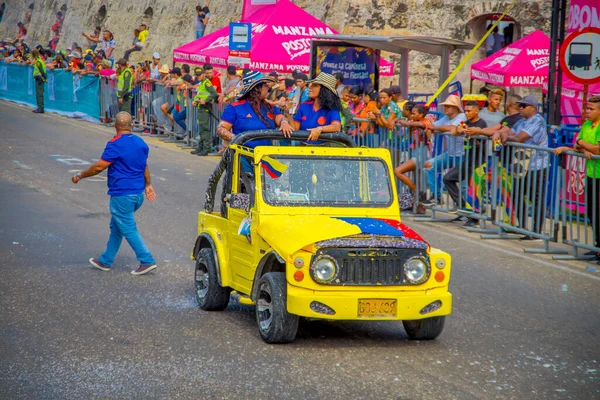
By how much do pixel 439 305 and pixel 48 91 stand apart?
93.3ft

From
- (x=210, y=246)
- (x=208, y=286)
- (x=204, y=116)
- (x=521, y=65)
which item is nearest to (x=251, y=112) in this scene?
(x=210, y=246)

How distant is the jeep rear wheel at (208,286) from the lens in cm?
855

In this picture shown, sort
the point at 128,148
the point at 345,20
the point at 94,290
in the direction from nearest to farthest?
the point at 94,290
the point at 128,148
the point at 345,20

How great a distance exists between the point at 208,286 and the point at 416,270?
203 cm

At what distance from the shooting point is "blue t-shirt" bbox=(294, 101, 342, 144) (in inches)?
404

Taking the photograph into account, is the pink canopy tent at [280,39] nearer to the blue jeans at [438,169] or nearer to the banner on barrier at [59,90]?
the banner on barrier at [59,90]

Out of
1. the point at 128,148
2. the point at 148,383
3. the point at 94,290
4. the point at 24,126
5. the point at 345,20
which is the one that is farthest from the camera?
the point at 345,20

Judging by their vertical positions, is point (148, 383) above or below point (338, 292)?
below

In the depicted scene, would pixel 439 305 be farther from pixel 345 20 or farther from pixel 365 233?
pixel 345 20

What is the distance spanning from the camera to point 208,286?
28.2ft

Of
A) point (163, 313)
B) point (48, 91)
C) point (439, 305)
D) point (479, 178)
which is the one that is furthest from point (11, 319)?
point (48, 91)

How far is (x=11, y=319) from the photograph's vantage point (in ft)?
27.1

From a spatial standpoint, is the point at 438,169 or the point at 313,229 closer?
the point at 313,229

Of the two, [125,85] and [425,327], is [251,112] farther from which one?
[125,85]
